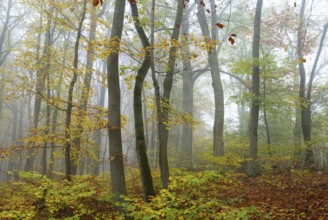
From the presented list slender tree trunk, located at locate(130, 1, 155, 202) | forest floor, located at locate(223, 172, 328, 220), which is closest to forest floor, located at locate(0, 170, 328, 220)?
forest floor, located at locate(223, 172, 328, 220)

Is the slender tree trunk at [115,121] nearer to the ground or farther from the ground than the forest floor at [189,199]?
farther from the ground

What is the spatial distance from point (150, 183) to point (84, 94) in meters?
4.45

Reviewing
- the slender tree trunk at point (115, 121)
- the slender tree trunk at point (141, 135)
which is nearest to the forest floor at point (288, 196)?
the slender tree trunk at point (141, 135)

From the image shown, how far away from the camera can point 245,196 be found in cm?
734

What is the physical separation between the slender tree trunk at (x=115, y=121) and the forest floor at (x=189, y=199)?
1.34 feet

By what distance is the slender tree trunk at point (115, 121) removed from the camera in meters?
6.43

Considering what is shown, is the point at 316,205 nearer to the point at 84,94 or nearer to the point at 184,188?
the point at 184,188

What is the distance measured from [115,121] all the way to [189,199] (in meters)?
2.79

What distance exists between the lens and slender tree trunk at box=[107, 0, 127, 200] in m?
6.43

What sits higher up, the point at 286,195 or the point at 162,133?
the point at 162,133

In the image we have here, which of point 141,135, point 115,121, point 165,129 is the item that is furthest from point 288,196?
point 115,121

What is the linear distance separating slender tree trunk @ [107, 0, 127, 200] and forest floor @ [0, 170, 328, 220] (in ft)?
1.34

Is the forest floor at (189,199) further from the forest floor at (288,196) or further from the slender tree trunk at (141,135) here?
the slender tree trunk at (141,135)

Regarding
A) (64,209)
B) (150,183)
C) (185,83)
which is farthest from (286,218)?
(185,83)
